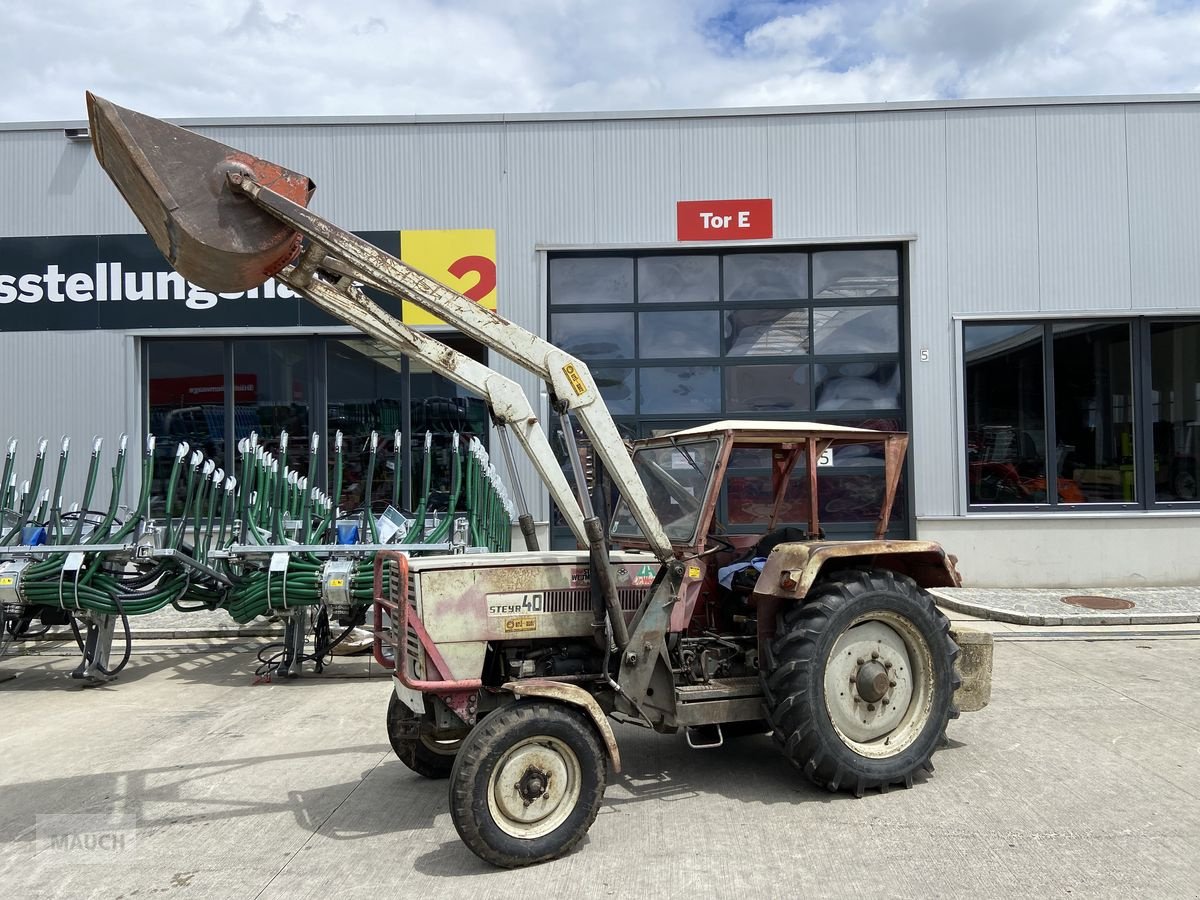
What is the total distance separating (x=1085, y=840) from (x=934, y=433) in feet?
27.4

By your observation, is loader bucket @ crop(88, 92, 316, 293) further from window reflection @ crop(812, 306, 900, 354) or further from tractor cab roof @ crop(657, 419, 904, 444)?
window reflection @ crop(812, 306, 900, 354)

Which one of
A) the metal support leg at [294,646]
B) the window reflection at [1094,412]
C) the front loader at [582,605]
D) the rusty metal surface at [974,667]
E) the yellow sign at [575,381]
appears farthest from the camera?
the window reflection at [1094,412]

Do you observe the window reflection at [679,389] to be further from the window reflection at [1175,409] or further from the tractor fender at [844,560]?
the tractor fender at [844,560]

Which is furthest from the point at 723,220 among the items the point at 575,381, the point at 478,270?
the point at 575,381

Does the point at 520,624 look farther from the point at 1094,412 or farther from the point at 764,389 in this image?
the point at 1094,412

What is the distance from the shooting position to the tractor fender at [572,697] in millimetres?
4266

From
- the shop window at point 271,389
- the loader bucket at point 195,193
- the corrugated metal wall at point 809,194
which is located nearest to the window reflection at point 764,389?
the corrugated metal wall at point 809,194

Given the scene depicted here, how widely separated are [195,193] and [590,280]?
8685mm

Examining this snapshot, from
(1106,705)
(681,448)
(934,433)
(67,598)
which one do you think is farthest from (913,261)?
(67,598)

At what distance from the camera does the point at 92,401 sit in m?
12.1

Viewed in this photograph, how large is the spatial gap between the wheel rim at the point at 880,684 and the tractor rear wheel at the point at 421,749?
2.09 m

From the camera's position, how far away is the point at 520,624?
4.69 meters

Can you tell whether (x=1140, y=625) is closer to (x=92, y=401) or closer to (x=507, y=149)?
(x=507, y=149)

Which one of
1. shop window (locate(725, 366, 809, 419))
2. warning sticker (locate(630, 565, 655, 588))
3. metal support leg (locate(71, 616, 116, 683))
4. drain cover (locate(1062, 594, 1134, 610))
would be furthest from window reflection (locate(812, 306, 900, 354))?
metal support leg (locate(71, 616, 116, 683))
